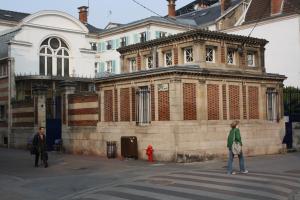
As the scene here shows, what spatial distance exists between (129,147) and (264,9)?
1161 inches

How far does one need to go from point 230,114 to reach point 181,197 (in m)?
11.6

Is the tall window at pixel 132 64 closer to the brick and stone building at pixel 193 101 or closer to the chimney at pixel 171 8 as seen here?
the brick and stone building at pixel 193 101

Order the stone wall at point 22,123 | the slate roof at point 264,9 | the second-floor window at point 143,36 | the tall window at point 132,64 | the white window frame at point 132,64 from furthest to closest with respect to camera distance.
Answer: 1. the second-floor window at point 143,36
2. the slate roof at point 264,9
3. the stone wall at point 22,123
4. the tall window at point 132,64
5. the white window frame at point 132,64

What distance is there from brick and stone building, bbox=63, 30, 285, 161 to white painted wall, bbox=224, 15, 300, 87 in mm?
16257

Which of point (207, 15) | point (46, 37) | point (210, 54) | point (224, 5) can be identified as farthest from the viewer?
point (207, 15)

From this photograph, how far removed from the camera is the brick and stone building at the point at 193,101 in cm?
2041

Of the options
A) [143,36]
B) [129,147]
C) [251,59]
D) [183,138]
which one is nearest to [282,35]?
[143,36]

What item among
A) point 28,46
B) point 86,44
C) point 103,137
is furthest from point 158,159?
point 86,44

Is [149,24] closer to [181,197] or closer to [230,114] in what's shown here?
[230,114]

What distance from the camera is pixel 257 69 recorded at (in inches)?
990

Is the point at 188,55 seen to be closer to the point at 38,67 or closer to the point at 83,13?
the point at 38,67

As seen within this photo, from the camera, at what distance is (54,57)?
1497 inches

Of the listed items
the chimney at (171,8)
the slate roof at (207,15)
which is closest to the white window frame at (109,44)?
the chimney at (171,8)

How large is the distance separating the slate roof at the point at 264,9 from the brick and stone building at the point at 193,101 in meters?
18.5
